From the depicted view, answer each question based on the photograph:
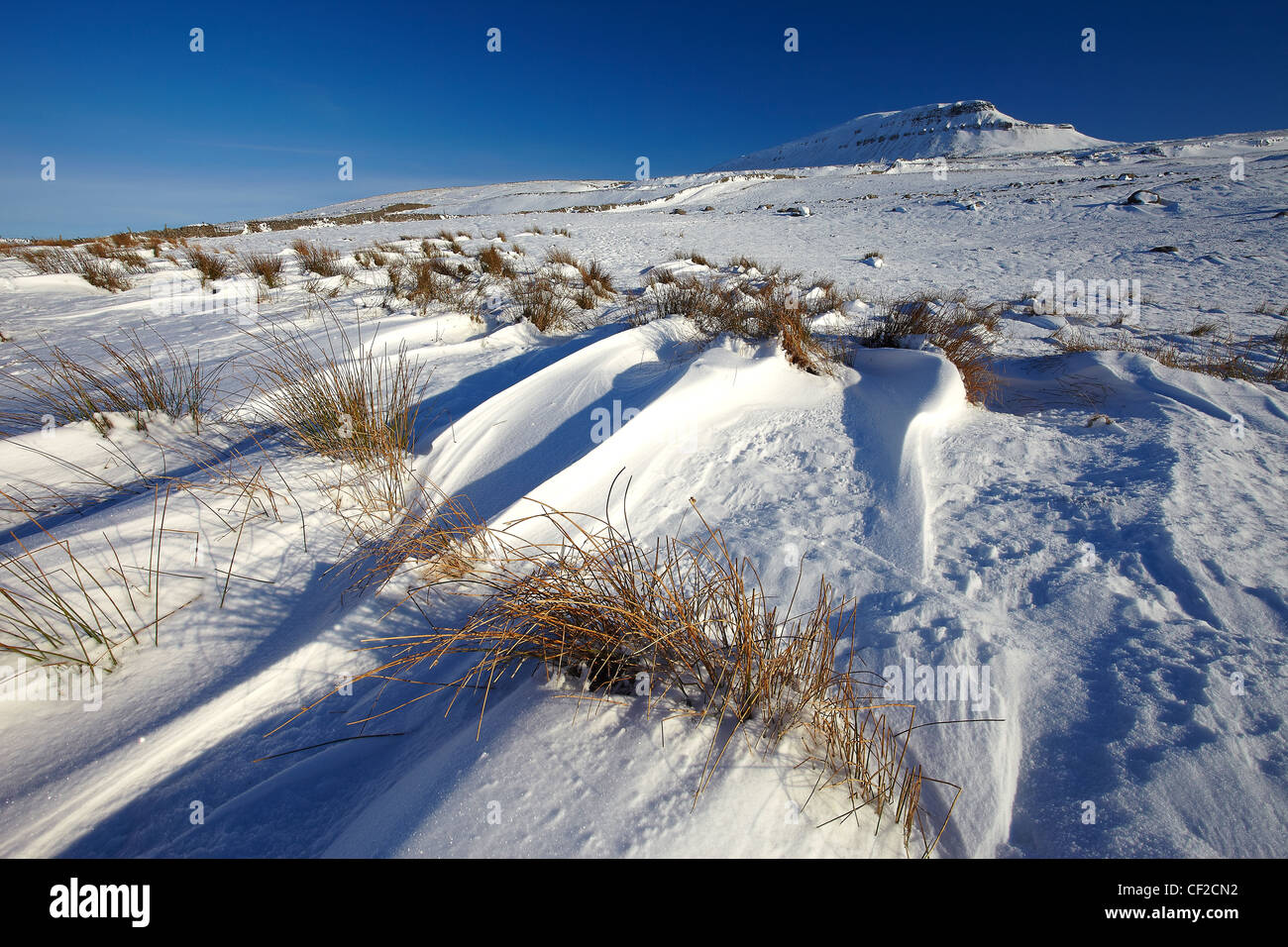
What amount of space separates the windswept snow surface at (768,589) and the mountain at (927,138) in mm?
54146

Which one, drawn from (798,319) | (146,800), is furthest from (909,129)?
(146,800)

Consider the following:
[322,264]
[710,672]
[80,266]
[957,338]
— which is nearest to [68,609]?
[710,672]

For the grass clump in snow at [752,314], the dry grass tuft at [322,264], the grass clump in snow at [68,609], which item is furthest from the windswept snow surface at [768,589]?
the dry grass tuft at [322,264]

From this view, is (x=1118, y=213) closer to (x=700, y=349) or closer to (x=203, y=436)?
(x=700, y=349)

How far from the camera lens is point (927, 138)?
→ 1988 inches

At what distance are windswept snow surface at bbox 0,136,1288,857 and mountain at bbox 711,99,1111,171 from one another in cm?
5415

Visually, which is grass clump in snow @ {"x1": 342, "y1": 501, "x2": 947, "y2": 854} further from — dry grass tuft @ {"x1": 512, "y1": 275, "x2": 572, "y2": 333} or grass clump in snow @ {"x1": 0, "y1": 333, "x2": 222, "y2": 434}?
dry grass tuft @ {"x1": 512, "y1": 275, "x2": 572, "y2": 333}

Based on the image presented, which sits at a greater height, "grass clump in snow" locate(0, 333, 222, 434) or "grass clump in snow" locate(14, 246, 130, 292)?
"grass clump in snow" locate(14, 246, 130, 292)

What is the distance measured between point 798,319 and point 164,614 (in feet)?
11.2

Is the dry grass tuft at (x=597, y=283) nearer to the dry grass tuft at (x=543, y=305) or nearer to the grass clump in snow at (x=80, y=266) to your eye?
the dry grass tuft at (x=543, y=305)

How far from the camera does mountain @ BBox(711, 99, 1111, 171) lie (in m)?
45.6

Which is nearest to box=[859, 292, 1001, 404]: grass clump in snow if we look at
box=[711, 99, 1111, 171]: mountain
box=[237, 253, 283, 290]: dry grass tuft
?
box=[237, 253, 283, 290]: dry grass tuft
